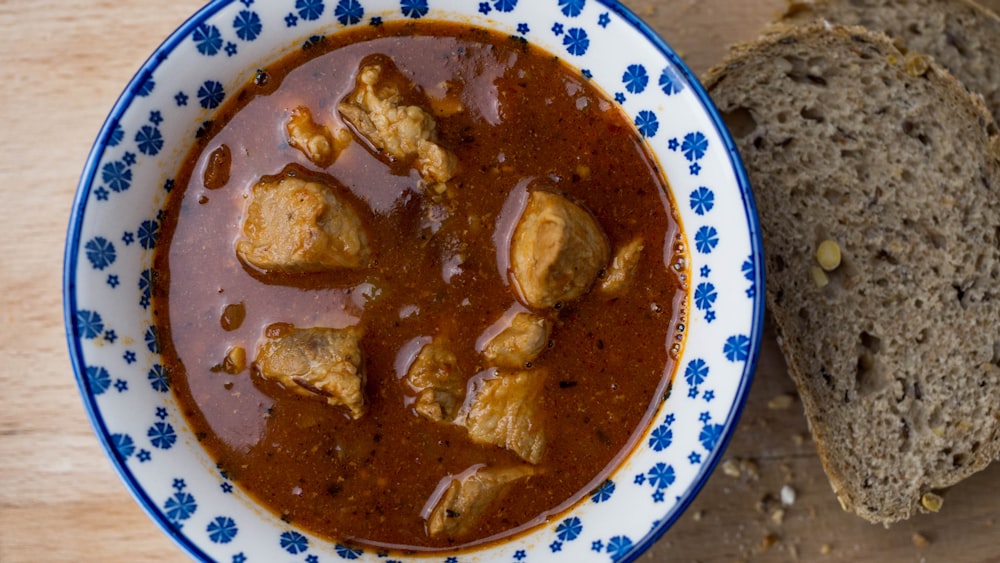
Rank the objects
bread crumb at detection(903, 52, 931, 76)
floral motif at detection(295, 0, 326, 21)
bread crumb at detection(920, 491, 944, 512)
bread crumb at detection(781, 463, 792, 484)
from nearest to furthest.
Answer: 1. floral motif at detection(295, 0, 326, 21)
2. bread crumb at detection(903, 52, 931, 76)
3. bread crumb at detection(920, 491, 944, 512)
4. bread crumb at detection(781, 463, 792, 484)

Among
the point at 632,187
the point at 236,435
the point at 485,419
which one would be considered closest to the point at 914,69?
the point at 632,187

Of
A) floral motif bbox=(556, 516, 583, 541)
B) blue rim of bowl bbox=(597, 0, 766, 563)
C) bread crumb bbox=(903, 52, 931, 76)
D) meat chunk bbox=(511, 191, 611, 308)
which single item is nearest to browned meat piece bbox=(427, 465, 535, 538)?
floral motif bbox=(556, 516, 583, 541)

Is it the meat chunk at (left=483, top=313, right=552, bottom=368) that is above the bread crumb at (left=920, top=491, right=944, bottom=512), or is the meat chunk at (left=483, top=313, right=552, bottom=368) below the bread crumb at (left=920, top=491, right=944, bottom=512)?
above

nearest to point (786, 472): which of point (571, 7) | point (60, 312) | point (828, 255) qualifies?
point (828, 255)

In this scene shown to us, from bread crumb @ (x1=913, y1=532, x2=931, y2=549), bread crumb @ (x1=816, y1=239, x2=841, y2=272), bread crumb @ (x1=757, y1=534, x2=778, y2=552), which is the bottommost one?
bread crumb @ (x1=913, y1=532, x2=931, y2=549)

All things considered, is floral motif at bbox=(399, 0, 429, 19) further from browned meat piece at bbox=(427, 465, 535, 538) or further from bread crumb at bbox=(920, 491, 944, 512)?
bread crumb at bbox=(920, 491, 944, 512)

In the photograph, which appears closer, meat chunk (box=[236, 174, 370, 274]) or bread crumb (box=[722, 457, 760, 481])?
meat chunk (box=[236, 174, 370, 274])

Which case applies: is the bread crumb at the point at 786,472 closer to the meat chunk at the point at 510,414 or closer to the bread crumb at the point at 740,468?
the bread crumb at the point at 740,468
